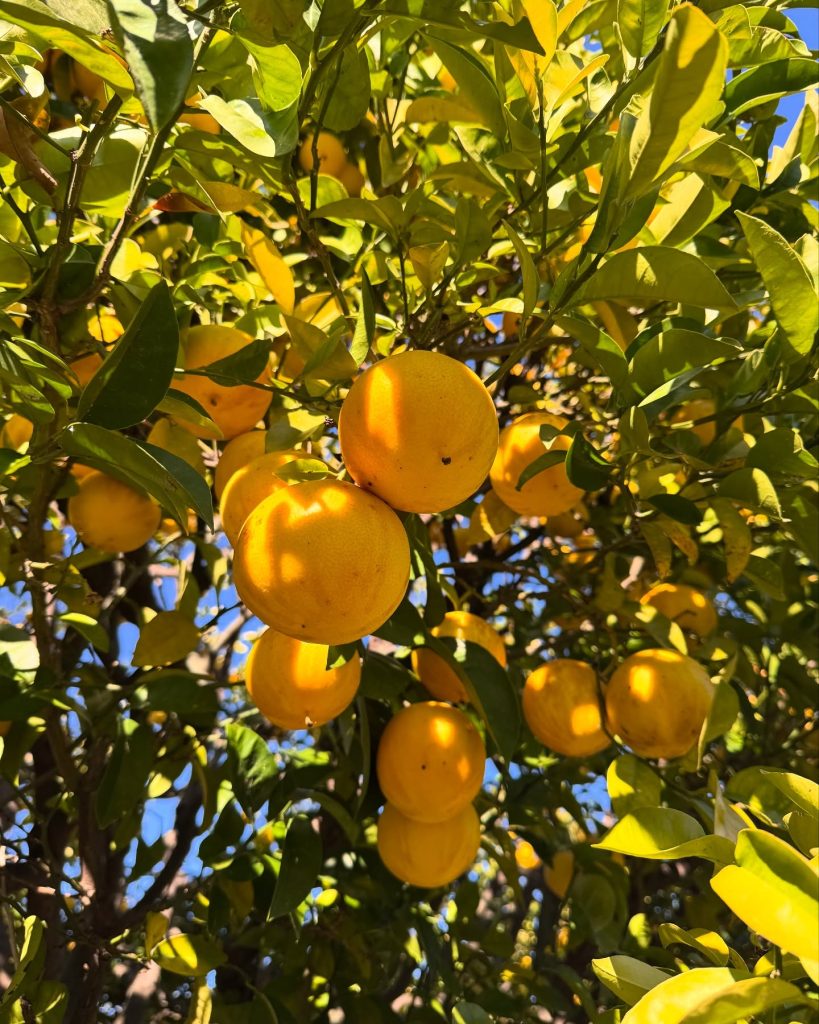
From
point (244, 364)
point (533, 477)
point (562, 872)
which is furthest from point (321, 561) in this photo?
point (562, 872)

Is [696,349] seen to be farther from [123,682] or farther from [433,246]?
[123,682]

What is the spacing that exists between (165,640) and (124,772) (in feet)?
0.74

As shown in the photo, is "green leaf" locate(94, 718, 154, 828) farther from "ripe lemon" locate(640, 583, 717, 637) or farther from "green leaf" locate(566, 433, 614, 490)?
"ripe lemon" locate(640, 583, 717, 637)

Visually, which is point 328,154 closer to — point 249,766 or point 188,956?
point 249,766

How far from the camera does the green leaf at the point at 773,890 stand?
655 mm

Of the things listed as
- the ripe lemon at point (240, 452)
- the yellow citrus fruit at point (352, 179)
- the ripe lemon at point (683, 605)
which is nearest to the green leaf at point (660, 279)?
the ripe lemon at point (240, 452)

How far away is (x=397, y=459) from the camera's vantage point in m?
0.92

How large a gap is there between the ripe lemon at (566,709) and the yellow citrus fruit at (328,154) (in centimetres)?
113

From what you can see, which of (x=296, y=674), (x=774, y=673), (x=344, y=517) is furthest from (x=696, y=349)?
(x=774, y=673)

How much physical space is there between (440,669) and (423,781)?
0.22 m

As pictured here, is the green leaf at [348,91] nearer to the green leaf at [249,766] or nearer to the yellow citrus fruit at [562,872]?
the green leaf at [249,766]

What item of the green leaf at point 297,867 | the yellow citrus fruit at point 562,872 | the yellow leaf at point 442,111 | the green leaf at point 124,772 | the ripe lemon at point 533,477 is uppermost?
the yellow leaf at point 442,111

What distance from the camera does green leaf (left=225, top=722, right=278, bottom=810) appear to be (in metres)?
1.49

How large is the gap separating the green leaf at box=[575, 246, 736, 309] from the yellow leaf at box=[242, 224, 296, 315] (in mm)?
514
